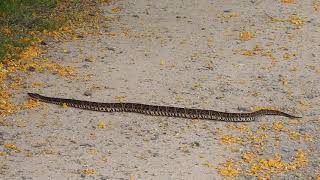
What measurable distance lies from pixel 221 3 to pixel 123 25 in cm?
247

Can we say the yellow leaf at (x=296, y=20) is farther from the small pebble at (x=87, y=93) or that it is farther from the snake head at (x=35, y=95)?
the snake head at (x=35, y=95)

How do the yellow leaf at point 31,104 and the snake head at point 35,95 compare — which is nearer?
the yellow leaf at point 31,104

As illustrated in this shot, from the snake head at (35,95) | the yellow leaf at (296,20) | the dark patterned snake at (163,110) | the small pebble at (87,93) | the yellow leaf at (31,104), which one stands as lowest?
the yellow leaf at (296,20)

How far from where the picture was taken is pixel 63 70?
11250 millimetres

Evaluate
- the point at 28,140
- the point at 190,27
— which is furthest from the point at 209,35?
the point at 28,140

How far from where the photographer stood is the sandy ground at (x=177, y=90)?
824cm

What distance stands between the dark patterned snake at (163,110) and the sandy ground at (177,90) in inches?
4.6

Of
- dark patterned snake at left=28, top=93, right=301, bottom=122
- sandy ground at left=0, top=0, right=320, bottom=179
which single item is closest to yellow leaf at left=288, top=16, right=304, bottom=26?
sandy ground at left=0, top=0, right=320, bottom=179

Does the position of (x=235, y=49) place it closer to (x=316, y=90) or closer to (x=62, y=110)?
(x=316, y=90)

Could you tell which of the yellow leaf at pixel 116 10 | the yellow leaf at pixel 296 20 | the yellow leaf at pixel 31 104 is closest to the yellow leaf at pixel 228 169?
the yellow leaf at pixel 31 104

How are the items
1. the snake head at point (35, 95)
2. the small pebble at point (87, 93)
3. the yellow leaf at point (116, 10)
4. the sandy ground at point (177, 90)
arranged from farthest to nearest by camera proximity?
the yellow leaf at point (116, 10) → the small pebble at point (87, 93) → the snake head at point (35, 95) → the sandy ground at point (177, 90)

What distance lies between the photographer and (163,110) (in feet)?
31.8

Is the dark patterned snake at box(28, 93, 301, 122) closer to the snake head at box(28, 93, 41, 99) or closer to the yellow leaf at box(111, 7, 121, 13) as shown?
the snake head at box(28, 93, 41, 99)

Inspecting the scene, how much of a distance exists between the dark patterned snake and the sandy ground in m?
0.12
